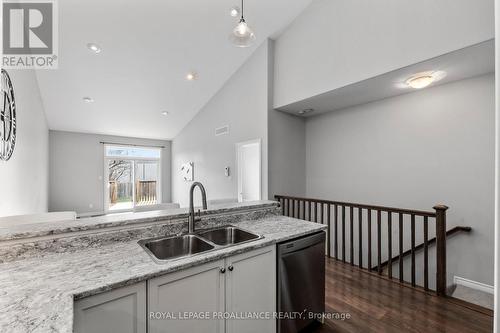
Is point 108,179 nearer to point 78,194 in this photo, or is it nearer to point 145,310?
point 78,194

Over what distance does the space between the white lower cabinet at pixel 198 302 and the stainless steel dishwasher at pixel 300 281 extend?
0.08 metres

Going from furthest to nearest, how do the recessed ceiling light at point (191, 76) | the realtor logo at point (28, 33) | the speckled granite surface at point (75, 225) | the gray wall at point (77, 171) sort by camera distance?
the gray wall at point (77, 171), the recessed ceiling light at point (191, 76), the realtor logo at point (28, 33), the speckled granite surface at point (75, 225)

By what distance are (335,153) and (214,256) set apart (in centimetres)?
364

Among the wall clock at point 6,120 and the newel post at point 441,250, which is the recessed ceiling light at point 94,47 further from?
the newel post at point 441,250

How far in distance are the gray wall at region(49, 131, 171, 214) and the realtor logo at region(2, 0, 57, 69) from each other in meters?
3.61

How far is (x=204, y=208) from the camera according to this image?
2.01 metres

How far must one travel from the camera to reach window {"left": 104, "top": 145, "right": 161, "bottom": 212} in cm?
756

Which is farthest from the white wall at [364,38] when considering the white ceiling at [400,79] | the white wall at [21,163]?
the white wall at [21,163]

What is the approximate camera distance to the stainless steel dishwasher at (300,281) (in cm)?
171

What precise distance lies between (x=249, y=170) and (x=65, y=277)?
3.89 metres

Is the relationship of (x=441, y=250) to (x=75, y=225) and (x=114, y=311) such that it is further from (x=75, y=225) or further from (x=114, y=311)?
(x=75, y=225)

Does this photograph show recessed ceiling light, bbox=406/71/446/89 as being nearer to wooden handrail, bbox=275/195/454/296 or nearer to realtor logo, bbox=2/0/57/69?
wooden handrail, bbox=275/195/454/296

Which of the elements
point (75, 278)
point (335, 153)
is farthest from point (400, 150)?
point (75, 278)

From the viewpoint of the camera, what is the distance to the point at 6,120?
232cm
